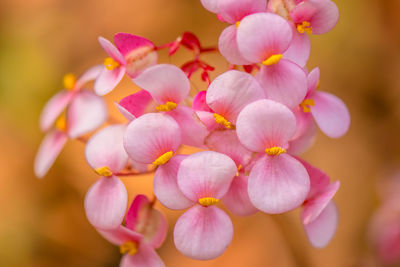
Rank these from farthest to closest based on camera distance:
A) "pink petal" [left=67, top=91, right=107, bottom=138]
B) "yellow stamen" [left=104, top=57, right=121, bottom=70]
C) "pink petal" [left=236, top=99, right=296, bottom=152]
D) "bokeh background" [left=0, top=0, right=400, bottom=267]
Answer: "bokeh background" [left=0, top=0, right=400, bottom=267] < "pink petal" [left=67, top=91, right=107, bottom=138] < "yellow stamen" [left=104, top=57, right=121, bottom=70] < "pink petal" [left=236, top=99, right=296, bottom=152]

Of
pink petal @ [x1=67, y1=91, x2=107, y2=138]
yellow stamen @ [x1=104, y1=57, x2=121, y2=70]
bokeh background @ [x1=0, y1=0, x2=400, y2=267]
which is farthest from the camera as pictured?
bokeh background @ [x1=0, y1=0, x2=400, y2=267]

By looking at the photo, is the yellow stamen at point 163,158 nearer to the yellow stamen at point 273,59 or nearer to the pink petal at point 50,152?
the yellow stamen at point 273,59

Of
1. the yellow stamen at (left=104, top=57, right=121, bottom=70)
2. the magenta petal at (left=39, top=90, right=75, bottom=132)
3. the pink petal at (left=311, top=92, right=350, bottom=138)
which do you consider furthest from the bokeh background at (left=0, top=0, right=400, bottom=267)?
the yellow stamen at (left=104, top=57, right=121, bottom=70)

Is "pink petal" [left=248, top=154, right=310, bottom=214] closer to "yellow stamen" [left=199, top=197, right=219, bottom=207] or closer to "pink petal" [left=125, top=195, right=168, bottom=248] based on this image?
"yellow stamen" [left=199, top=197, right=219, bottom=207]

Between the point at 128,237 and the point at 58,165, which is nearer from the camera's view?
the point at 128,237

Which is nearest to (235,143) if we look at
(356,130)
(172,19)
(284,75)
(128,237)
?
(284,75)

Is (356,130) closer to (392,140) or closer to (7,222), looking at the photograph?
(392,140)
